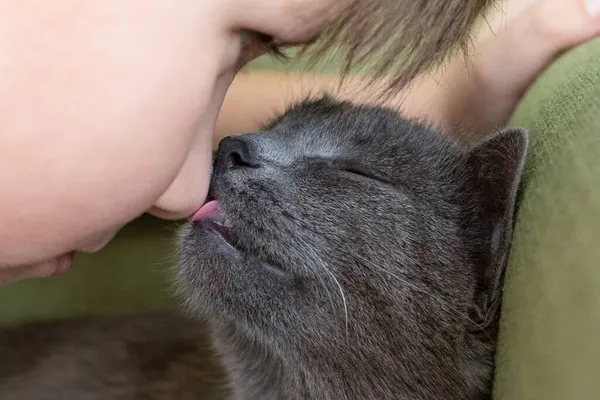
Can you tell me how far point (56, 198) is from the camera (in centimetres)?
57

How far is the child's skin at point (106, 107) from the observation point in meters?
0.53

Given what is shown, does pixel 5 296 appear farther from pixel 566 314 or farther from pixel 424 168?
pixel 566 314

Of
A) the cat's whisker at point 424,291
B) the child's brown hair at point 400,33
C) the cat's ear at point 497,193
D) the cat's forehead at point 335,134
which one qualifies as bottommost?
the cat's whisker at point 424,291

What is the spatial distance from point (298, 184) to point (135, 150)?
0.23 meters

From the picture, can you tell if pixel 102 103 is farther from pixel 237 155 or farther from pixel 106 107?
pixel 237 155

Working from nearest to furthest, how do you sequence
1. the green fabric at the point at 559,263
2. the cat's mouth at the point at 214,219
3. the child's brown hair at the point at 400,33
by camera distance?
the green fabric at the point at 559,263 < the child's brown hair at the point at 400,33 < the cat's mouth at the point at 214,219

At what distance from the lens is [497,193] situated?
714 mm

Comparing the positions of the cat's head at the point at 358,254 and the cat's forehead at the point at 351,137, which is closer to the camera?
the cat's head at the point at 358,254

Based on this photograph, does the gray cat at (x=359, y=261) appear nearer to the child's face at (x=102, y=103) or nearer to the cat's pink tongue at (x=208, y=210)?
the cat's pink tongue at (x=208, y=210)

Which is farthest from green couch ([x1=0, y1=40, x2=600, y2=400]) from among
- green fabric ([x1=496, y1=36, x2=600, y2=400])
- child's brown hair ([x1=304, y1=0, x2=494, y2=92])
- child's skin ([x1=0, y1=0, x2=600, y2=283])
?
child's skin ([x1=0, y1=0, x2=600, y2=283])

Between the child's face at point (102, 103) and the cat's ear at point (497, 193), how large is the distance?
231 mm

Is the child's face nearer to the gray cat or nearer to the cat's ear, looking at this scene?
the gray cat

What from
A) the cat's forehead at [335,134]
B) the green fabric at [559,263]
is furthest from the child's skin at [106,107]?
the green fabric at [559,263]

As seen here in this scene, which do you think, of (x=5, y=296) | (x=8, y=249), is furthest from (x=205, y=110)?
(x=5, y=296)
